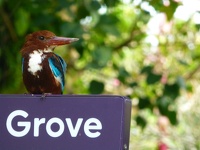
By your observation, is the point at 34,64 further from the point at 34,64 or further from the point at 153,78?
the point at 153,78

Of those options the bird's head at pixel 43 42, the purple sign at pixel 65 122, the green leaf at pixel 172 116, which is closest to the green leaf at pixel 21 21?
the green leaf at pixel 172 116

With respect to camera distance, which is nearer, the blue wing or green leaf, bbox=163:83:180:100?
the blue wing

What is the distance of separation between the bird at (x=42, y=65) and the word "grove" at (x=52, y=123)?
0.63 feet

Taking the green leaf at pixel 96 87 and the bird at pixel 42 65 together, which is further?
the green leaf at pixel 96 87

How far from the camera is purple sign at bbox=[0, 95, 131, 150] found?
2.17m

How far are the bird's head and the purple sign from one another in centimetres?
24

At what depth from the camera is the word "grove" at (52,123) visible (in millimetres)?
2188

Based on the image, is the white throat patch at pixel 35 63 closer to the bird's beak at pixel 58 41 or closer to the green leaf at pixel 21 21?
the bird's beak at pixel 58 41

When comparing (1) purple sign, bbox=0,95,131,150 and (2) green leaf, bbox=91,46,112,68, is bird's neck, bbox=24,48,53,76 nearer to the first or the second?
(1) purple sign, bbox=0,95,131,150

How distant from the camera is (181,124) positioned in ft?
19.2

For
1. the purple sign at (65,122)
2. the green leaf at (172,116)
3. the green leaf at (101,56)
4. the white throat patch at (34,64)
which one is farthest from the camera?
the green leaf at (172,116)

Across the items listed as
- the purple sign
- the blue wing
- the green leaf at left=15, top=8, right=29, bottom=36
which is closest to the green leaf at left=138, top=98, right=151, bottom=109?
the green leaf at left=15, top=8, right=29, bottom=36

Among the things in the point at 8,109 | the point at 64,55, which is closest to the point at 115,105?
the point at 8,109

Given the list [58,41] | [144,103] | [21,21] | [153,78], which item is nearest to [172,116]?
[144,103]
